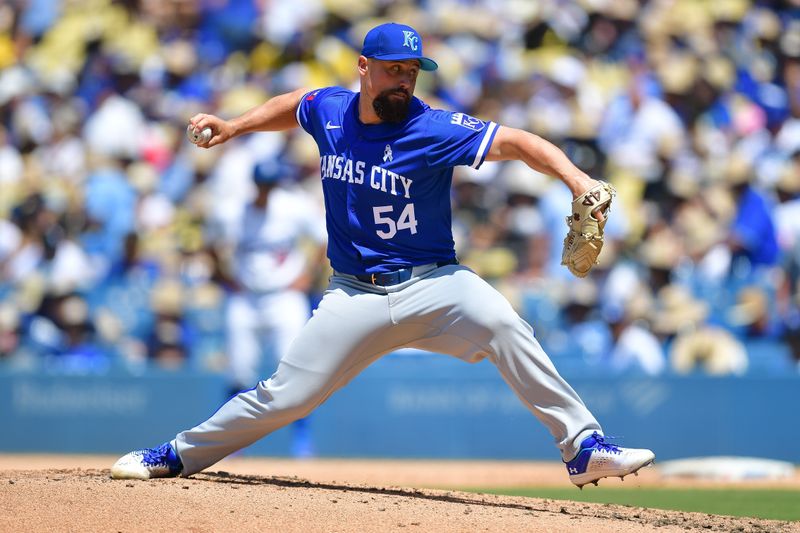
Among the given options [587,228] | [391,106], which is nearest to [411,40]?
[391,106]

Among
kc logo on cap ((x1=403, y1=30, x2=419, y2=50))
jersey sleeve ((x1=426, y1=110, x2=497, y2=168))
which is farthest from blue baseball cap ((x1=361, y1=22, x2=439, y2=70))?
jersey sleeve ((x1=426, y1=110, x2=497, y2=168))

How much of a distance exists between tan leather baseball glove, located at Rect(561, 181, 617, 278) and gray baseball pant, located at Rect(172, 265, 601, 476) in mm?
377

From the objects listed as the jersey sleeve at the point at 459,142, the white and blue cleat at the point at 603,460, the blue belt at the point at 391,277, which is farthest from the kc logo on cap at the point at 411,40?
the white and blue cleat at the point at 603,460

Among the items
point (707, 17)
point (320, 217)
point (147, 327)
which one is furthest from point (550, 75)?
point (147, 327)

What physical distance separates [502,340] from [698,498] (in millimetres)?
3024

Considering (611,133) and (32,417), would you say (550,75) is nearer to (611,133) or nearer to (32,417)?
(611,133)

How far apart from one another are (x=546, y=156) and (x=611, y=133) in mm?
7178

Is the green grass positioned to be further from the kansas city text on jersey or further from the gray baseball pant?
the kansas city text on jersey

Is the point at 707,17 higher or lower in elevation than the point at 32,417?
higher

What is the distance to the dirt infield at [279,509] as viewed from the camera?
469cm

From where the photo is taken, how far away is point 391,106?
530 centimetres

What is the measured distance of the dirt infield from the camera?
4.69m

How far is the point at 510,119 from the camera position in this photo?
12086 mm

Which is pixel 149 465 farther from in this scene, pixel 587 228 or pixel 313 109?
pixel 587 228
